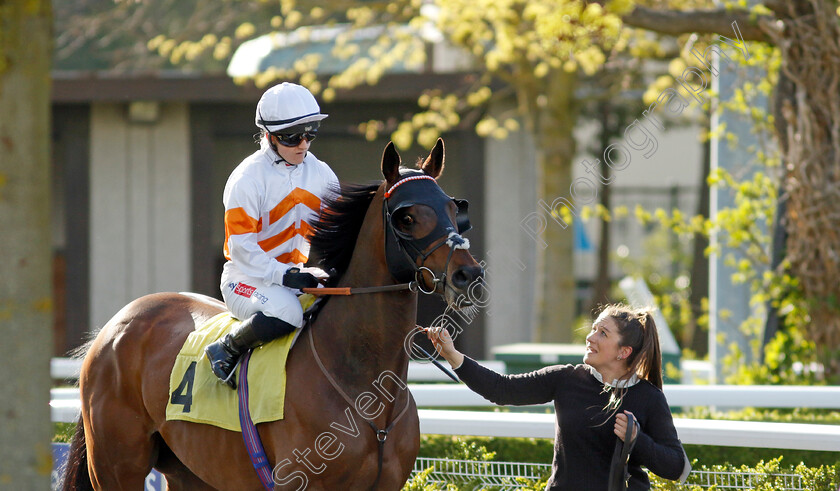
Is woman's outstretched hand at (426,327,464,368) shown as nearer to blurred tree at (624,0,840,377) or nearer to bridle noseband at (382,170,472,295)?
bridle noseband at (382,170,472,295)

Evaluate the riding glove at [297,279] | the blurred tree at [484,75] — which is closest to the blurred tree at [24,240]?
the riding glove at [297,279]

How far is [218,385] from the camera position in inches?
138

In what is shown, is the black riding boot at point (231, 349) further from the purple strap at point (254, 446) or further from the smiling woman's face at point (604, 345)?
the smiling woman's face at point (604, 345)

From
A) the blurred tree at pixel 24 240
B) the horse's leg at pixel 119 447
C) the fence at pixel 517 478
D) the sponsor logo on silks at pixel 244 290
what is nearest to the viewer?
the blurred tree at pixel 24 240

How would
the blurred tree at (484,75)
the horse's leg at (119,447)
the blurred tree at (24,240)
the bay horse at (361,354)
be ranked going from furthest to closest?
the blurred tree at (484,75) → the horse's leg at (119,447) → the bay horse at (361,354) → the blurred tree at (24,240)

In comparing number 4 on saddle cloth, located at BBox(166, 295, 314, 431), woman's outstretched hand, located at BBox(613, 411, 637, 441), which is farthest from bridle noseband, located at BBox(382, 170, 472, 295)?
woman's outstretched hand, located at BBox(613, 411, 637, 441)

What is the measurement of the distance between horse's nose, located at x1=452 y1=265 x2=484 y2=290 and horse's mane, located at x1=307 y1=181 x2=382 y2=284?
62cm

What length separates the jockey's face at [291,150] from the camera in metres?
3.57

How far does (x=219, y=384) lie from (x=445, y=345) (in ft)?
2.80

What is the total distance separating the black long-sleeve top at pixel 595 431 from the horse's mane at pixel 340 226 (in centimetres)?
81

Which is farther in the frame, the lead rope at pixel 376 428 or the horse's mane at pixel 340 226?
the horse's mane at pixel 340 226

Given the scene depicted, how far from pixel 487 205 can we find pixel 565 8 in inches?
199

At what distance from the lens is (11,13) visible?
92.9 inches

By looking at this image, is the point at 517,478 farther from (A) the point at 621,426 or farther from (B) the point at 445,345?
(A) the point at 621,426
